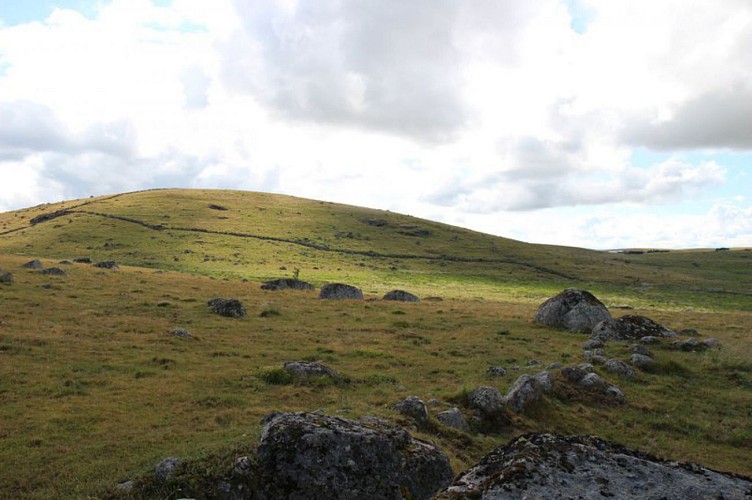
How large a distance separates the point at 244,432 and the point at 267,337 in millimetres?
16962

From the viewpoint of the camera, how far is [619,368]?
79.1ft

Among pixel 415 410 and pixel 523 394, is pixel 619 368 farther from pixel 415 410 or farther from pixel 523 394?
pixel 415 410

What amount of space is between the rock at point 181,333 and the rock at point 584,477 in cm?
2445

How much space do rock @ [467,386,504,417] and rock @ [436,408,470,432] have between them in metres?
1.17

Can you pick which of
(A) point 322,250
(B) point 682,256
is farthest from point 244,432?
(B) point 682,256

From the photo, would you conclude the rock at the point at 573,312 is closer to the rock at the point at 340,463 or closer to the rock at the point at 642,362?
the rock at the point at 642,362

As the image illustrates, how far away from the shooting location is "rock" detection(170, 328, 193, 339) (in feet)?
90.6

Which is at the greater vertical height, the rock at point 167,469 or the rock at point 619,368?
the rock at point 167,469

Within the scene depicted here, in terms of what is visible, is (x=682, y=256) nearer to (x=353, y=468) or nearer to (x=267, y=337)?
(x=267, y=337)

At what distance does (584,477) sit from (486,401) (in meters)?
10.9

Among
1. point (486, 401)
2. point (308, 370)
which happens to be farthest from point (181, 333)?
point (486, 401)

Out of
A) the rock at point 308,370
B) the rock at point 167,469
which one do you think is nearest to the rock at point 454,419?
the rock at point 308,370

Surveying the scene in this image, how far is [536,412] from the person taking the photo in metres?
17.4

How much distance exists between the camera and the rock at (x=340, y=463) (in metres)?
9.21
